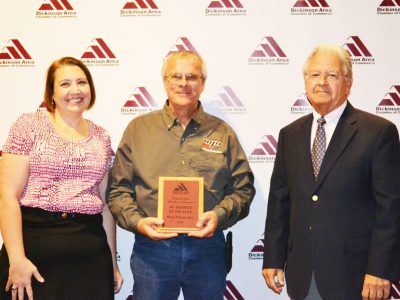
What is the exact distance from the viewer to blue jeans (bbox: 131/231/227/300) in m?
2.89

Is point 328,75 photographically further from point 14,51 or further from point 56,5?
point 14,51

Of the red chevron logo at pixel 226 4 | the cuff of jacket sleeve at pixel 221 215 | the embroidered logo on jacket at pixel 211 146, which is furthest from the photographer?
the red chevron logo at pixel 226 4

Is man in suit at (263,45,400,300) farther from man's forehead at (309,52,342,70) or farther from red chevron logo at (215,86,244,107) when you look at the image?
red chevron logo at (215,86,244,107)

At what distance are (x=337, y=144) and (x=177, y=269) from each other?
46.0 inches

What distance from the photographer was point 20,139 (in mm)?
2734

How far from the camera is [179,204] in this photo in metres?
2.78

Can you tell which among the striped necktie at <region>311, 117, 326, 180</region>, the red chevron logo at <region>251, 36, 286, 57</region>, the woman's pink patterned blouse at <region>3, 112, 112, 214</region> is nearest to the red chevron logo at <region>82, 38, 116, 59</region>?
the woman's pink patterned blouse at <region>3, 112, 112, 214</region>

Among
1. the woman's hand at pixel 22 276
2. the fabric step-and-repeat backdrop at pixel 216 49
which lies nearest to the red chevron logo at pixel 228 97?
the fabric step-and-repeat backdrop at pixel 216 49

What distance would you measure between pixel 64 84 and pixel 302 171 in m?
1.46

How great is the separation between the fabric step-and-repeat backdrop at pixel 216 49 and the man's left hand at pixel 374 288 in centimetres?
130

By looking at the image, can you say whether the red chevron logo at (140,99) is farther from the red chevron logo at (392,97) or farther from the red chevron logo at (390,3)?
the red chevron logo at (390,3)

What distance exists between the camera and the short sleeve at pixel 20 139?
272 cm

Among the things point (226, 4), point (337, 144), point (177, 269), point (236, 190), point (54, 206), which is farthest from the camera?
point (226, 4)

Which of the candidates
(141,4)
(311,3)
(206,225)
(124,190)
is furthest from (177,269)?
(311,3)
